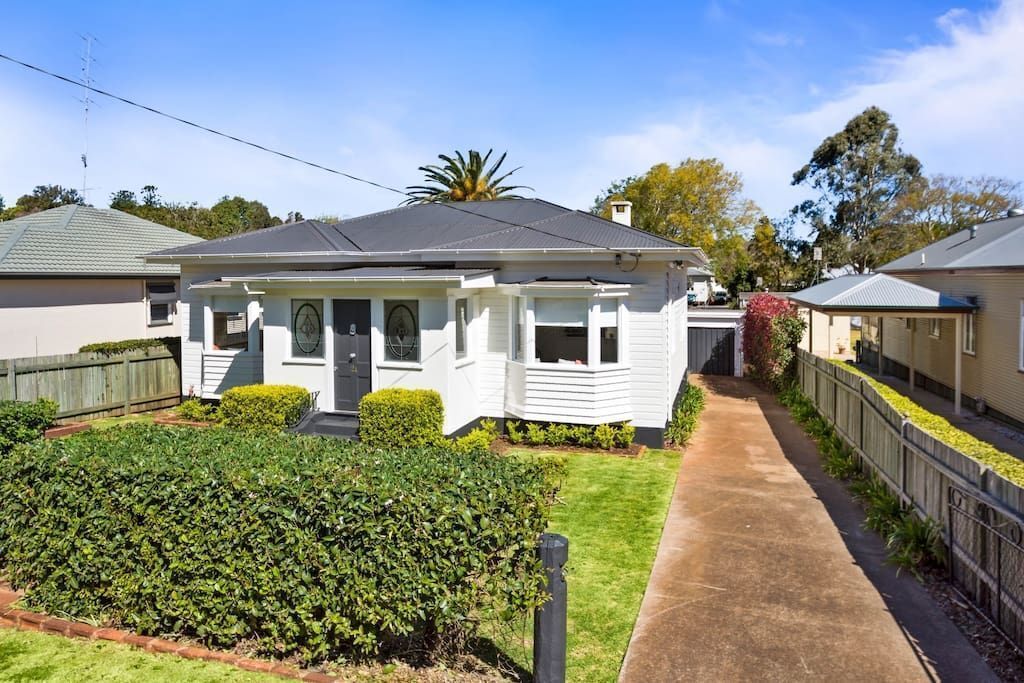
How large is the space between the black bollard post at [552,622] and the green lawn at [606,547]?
0.26 meters

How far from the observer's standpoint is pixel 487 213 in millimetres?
16000

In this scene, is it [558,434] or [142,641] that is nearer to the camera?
[142,641]

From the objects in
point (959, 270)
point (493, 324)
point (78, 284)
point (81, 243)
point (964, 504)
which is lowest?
point (964, 504)

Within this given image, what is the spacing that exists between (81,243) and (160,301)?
251cm

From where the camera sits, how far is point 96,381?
14961 mm

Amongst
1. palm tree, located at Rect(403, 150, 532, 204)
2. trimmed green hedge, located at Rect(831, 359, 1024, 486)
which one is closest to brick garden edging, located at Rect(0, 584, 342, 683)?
trimmed green hedge, located at Rect(831, 359, 1024, 486)

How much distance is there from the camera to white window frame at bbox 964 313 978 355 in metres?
15.7

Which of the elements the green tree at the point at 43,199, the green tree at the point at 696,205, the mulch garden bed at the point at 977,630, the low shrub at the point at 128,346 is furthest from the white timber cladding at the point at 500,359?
the green tree at the point at 43,199

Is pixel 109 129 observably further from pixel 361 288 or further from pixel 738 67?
pixel 738 67

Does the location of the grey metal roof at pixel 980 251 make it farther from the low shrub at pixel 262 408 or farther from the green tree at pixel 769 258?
the green tree at pixel 769 258

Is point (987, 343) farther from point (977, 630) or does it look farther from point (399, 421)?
point (399, 421)

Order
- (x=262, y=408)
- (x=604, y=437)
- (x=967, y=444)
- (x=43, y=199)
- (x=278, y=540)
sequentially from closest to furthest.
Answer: (x=278, y=540) → (x=967, y=444) → (x=262, y=408) → (x=604, y=437) → (x=43, y=199)

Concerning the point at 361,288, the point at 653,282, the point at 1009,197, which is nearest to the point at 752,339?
the point at 653,282

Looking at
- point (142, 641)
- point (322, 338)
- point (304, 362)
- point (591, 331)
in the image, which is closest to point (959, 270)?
point (591, 331)
